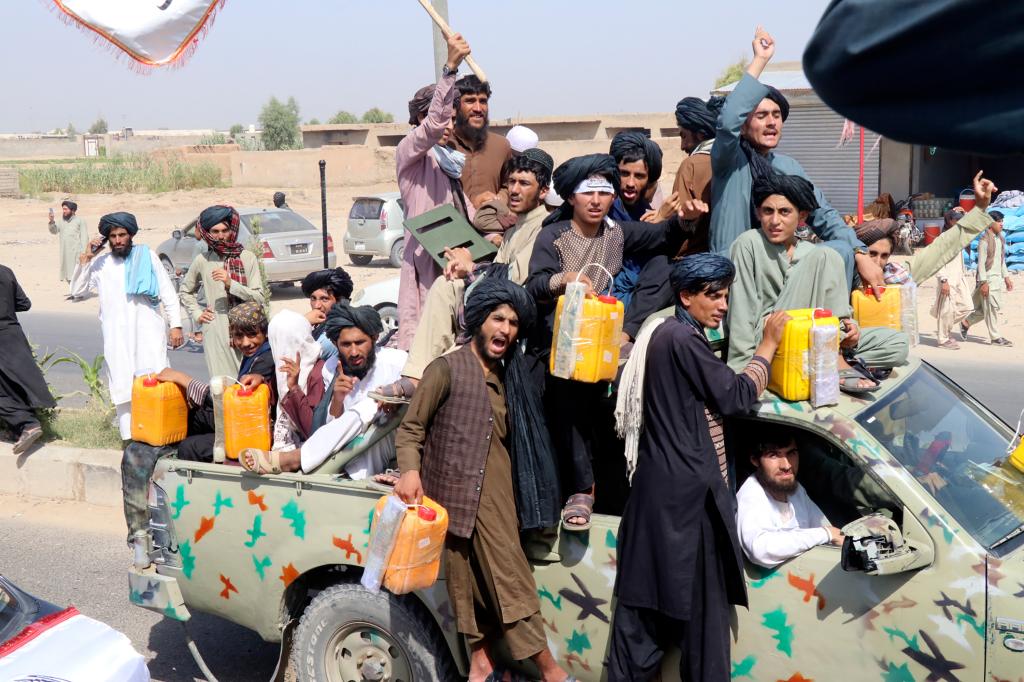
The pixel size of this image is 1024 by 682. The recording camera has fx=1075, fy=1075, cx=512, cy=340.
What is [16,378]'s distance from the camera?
8.81m

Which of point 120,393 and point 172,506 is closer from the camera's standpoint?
point 172,506

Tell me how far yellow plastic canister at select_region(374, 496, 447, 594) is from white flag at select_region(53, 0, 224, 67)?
216 centimetres

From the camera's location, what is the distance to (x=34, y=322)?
1769 cm

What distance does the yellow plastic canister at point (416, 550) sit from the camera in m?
4.00

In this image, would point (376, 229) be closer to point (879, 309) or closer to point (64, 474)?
point (64, 474)

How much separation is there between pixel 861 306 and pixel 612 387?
1380 millimetres

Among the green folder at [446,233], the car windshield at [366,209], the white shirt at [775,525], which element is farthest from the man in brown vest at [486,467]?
the car windshield at [366,209]

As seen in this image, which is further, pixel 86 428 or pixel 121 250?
pixel 86 428

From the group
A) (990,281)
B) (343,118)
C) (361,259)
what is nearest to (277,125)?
(343,118)

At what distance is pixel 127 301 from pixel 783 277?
5.67 metres

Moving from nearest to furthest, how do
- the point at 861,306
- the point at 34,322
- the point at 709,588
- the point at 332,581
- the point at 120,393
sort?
the point at 709,588 → the point at 332,581 → the point at 861,306 → the point at 120,393 → the point at 34,322

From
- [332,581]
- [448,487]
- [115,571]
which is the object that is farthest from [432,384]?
[115,571]

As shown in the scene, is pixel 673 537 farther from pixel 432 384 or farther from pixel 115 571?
pixel 115 571

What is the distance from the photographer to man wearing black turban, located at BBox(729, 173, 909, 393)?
4.42m
